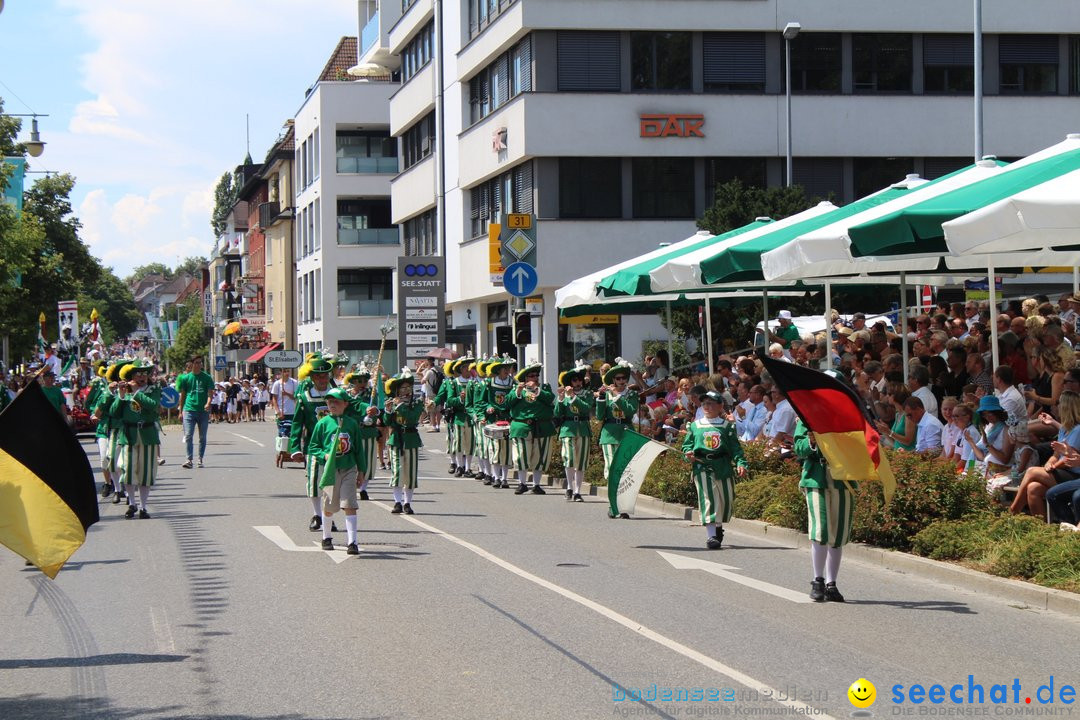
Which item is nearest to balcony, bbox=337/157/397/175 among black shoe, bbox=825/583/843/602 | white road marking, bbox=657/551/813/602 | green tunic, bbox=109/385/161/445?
green tunic, bbox=109/385/161/445

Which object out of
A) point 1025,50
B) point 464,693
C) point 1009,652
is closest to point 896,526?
point 1009,652

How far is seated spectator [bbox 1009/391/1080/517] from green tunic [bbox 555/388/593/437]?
7.92 m

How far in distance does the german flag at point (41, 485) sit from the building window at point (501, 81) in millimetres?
29970

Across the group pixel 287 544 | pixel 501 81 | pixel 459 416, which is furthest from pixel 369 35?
pixel 287 544

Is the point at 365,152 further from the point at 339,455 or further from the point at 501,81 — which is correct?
the point at 339,455

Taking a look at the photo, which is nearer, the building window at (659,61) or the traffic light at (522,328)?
the traffic light at (522,328)

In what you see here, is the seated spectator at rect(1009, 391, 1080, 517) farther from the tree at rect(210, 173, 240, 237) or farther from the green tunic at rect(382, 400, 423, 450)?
the tree at rect(210, 173, 240, 237)

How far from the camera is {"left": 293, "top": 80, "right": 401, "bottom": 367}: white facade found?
64625 millimetres

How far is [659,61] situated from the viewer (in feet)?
123

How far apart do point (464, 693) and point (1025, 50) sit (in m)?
35.3

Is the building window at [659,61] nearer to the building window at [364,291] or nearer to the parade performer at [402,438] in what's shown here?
the parade performer at [402,438]

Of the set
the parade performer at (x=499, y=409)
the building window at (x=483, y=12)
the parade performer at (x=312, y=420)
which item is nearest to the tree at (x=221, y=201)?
the building window at (x=483, y=12)

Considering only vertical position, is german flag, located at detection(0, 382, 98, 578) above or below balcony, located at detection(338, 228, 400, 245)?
below

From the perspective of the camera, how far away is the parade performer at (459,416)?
23484 mm
